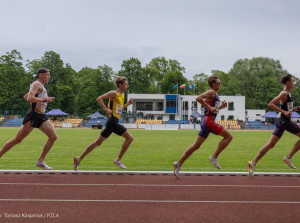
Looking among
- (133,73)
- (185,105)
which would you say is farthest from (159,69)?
(185,105)

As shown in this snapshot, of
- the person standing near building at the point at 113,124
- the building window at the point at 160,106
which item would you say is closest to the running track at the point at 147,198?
the person standing near building at the point at 113,124

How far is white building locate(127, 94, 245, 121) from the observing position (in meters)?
65.6

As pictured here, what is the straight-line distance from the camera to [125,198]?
4855 millimetres

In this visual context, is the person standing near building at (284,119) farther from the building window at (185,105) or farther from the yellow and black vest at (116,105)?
the building window at (185,105)

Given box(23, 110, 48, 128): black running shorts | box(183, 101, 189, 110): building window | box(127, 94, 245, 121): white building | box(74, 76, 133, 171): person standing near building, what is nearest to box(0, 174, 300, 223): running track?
box(74, 76, 133, 171): person standing near building

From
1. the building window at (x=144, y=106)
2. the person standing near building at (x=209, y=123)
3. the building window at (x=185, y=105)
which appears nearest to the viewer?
the person standing near building at (x=209, y=123)

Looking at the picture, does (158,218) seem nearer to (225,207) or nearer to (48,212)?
(225,207)

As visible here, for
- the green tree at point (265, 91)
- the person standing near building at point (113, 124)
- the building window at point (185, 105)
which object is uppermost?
the green tree at point (265, 91)

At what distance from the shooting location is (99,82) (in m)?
81.1

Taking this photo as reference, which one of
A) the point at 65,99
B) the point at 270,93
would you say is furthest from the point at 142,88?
the point at 270,93

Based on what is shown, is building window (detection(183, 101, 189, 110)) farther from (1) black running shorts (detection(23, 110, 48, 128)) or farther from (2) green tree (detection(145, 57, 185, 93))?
(1) black running shorts (detection(23, 110, 48, 128))

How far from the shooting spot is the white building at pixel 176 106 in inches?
2584

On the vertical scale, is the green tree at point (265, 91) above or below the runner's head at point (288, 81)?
above

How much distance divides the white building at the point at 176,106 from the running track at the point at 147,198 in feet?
195
